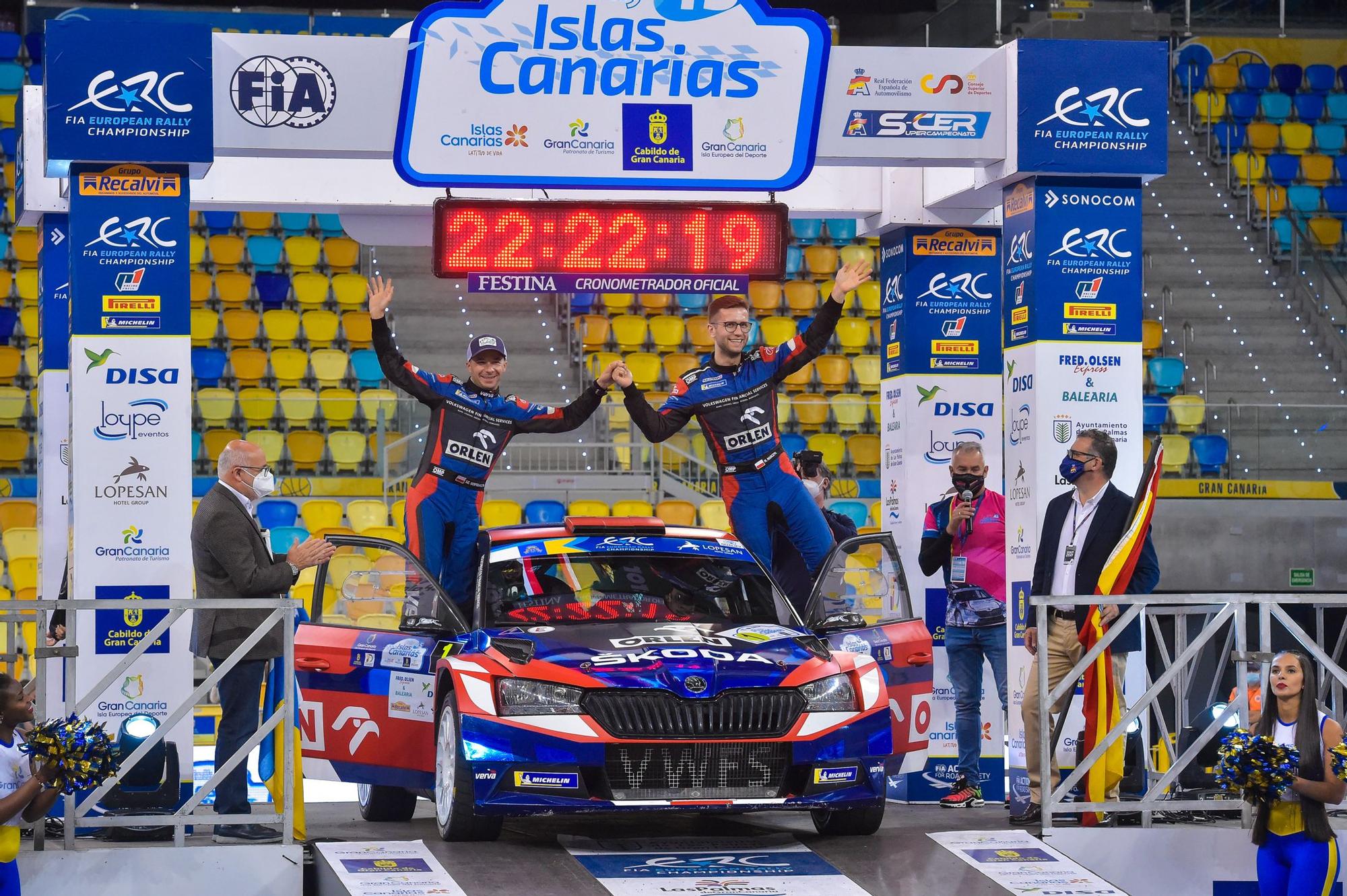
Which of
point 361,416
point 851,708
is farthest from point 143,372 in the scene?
point 361,416

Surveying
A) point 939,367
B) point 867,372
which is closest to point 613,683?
point 939,367

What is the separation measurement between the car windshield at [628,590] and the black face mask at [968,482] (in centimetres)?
175

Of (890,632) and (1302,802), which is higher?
(890,632)

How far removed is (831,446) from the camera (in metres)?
19.6

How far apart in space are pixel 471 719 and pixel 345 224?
4785 mm

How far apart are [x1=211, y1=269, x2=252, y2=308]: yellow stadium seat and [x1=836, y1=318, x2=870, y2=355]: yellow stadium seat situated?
6965 mm

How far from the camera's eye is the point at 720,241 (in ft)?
35.1

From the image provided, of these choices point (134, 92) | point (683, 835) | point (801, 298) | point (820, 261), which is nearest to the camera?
point (683, 835)

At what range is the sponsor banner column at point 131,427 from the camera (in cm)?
980

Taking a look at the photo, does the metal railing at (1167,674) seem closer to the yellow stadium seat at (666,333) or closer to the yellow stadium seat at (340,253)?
the yellow stadium seat at (666,333)

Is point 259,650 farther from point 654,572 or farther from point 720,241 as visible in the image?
point 720,241

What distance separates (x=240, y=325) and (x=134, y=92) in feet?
36.2

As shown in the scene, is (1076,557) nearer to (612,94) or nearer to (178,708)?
(612,94)

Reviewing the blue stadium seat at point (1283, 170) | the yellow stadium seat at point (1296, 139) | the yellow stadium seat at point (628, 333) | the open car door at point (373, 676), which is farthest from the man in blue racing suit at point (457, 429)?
the yellow stadium seat at point (1296, 139)
